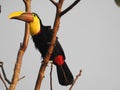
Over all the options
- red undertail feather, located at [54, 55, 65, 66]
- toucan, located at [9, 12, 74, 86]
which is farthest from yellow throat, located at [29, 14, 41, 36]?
red undertail feather, located at [54, 55, 65, 66]

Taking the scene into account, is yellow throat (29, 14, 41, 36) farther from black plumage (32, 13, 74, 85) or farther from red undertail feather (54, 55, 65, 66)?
red undertail feather (54, 55, 65, 66)

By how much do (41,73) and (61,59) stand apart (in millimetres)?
528

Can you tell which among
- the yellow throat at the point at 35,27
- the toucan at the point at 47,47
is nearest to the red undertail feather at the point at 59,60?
the toucan at the point at 47,47

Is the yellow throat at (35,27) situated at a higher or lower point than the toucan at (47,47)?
higher

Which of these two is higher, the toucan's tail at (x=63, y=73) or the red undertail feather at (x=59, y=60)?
the red undertail feather at (x=59, y=60)

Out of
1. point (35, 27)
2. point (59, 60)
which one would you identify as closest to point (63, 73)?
point (59, 60)

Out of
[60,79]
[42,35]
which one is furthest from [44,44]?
[60,79]

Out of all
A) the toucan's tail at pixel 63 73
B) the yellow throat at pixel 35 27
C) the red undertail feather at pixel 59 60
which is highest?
the yellow throat at pixel 35 27

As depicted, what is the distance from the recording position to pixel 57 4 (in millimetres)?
428

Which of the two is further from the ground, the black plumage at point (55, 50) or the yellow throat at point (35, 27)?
the yellow throat at point (35, 27)

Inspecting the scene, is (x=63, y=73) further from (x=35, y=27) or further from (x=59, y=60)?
(x=35, y=27)

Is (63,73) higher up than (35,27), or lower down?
lower down

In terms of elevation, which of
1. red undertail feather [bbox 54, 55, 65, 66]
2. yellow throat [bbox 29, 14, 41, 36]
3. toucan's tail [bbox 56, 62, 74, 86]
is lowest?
toucan's tail [bbox 56, 62, 74, 86]

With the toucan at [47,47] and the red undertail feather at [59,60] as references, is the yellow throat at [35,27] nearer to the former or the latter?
the toucan at [47,47]
